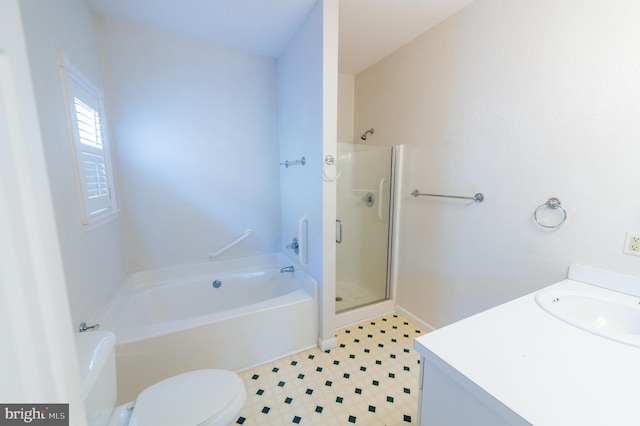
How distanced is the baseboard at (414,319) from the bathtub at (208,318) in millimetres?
910

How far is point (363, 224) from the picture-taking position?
100 inches

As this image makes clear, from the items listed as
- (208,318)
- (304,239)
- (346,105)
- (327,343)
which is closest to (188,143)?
(304,239)

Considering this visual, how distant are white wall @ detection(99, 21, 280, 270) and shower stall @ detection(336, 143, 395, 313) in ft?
2.53

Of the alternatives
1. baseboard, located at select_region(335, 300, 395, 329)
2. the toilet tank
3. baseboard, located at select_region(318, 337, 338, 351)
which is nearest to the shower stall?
baseboard, located at select_region(335, 300, 395, 329)

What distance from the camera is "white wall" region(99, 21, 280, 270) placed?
2.00 meters

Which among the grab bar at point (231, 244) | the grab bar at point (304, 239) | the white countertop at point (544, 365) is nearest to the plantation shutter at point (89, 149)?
the grab bar at point (231, 244)

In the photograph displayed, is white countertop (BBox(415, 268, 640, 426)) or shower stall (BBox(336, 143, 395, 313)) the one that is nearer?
white countertop (BBox(415, 268, 640, 426))

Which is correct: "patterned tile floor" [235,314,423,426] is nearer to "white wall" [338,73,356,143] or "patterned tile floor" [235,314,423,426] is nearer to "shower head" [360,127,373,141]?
"shower head" [360,127,373,141]

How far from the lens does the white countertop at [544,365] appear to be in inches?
24.1

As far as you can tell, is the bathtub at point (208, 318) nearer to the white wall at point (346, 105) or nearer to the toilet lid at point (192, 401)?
the toilet lid at point (192, 401)

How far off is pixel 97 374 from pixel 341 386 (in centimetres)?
131

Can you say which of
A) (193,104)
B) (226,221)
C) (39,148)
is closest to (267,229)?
(226,221)

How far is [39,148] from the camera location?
35cm

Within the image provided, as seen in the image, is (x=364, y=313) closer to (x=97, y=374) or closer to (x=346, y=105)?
(x=97, y=374)
